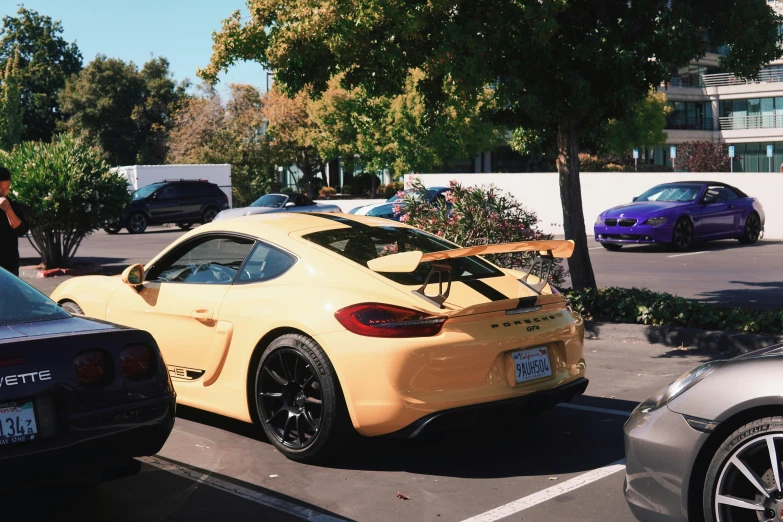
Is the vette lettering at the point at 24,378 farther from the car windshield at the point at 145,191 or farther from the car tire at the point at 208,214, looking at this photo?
the car tire at the point at 208,214

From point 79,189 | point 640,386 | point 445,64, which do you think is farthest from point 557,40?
point 79,189

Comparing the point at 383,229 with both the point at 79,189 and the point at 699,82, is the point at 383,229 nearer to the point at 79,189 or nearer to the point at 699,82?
the point at 79,189

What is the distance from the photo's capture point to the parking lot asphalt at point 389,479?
4.91 metres

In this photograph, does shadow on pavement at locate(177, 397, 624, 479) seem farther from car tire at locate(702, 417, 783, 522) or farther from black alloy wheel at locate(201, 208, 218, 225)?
black alloy wheel at locate(201, 208, 218, 225)

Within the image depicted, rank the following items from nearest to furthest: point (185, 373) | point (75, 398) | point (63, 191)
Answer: point (75, 398)
point (185, 373)
point (63, 191)

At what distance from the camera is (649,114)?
58844 millimetres

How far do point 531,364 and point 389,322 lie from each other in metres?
0.95

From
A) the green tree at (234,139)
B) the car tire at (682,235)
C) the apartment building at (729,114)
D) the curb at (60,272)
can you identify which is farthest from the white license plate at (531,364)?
the apartment building at (729,114)

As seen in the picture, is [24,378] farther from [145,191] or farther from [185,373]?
Answer: [145,191]

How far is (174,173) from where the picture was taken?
144 feet

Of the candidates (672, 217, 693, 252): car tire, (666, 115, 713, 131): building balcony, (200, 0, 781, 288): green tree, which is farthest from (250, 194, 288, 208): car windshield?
(666, 115, 713, 131): building balcony

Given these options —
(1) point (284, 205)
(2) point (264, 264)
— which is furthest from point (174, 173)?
(2) point (264, 264)

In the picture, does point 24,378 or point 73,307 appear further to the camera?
point 73,307

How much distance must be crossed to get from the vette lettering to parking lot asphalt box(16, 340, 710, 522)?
3.00 feet
